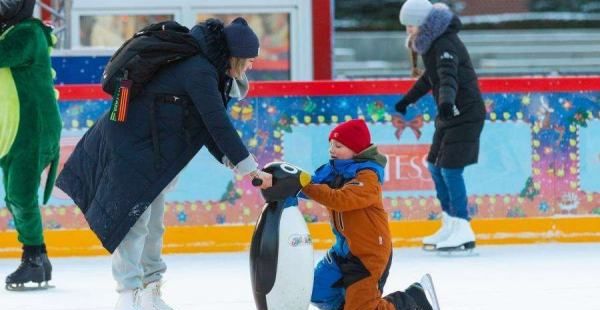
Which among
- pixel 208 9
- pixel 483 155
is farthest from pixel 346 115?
pixel 208 9

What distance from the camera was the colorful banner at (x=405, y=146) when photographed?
24.5 ft

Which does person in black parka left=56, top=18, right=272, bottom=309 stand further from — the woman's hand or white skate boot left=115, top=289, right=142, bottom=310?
white skate boot left=115, top=289, right=142, bottom=310

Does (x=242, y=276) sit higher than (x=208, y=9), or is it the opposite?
(x=208, y=9)

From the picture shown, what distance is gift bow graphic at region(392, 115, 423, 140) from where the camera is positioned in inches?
300

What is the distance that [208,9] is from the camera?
37.9 feet

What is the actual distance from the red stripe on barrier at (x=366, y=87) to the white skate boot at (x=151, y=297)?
2631 mm

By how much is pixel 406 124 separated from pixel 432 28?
74 cm

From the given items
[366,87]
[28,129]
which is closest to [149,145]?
[28,129]

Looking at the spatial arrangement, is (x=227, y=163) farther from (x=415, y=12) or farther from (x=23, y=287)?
(x=415, y=12)

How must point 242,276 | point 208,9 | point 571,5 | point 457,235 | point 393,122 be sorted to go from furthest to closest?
point 571,5 → point 208,9 → point 393,122 → point 457,235 → point 242,276

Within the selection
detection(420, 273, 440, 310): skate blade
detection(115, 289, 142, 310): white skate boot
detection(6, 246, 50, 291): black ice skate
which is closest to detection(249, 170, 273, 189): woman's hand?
detection(115, 289, 142, 310): white skate boot

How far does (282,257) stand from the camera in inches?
177

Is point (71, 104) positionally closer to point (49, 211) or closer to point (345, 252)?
point (49, 211)

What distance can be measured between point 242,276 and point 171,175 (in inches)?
76.4
